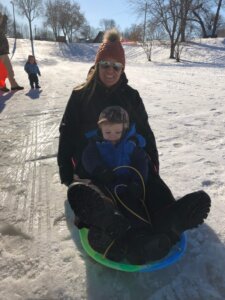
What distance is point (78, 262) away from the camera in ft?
6.12

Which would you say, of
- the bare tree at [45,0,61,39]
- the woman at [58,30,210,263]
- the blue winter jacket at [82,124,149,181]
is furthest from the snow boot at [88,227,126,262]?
the bare tree at [45,0,61,39]

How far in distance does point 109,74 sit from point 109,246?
130 centimetres

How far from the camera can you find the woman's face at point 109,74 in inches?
98.5

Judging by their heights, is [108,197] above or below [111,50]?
below

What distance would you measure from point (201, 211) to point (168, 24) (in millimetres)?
19282

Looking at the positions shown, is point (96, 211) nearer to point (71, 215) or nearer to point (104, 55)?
point (71, 215)

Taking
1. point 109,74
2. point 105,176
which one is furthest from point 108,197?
point 109,74

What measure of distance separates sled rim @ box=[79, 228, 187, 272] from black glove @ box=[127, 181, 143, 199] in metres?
0.34

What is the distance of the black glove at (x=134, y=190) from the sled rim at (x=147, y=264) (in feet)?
1.13

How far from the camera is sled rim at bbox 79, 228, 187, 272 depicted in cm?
170

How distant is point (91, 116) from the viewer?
101 inches

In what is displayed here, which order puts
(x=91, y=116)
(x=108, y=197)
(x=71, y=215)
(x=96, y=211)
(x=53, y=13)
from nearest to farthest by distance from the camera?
(x=96, y=211)
(x=108, y=197)
(x=71, y=215)
(x=91, y=116)
(x=53, y=13)

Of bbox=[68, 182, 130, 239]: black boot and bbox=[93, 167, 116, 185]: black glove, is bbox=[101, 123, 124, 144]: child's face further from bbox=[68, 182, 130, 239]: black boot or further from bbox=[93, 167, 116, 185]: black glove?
bbox=[68, 182, 130, 239]: black boot

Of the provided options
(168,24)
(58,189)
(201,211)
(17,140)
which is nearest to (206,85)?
(17,140)
